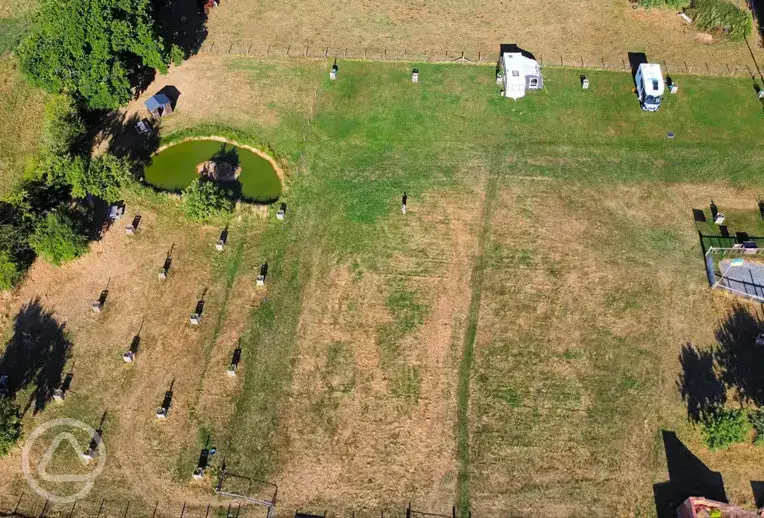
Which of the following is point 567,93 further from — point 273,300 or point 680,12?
point 273,300

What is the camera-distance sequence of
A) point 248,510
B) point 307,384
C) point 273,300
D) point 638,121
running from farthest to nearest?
point 638,121 < point 273,300 < point 307,384 < point 248,510

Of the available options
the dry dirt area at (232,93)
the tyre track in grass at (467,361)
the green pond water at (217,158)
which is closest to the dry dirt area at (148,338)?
the green pond water at (217,158)

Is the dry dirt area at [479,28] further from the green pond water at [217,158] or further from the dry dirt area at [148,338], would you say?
the dry dirt area at [148,338]

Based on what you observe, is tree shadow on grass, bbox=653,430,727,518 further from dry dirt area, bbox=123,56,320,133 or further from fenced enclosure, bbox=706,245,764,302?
dry dirt area, bbox=123,56,320,133

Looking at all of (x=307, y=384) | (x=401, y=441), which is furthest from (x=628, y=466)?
(x=307, y=384)

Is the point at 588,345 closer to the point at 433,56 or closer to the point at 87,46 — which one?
the point at 433,56

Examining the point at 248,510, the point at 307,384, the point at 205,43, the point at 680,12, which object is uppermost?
the point at 680,12

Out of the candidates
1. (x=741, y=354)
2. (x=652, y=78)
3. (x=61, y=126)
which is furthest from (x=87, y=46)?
(x=741, y=354)
